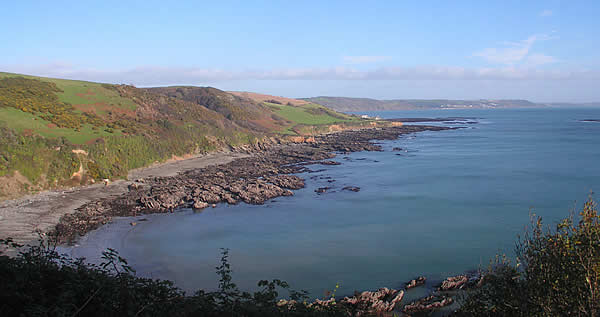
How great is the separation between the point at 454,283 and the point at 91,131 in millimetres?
39731

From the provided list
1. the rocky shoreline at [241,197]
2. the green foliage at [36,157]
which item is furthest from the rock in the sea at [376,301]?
the green foliage at [36,157]

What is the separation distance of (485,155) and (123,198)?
5060 cm

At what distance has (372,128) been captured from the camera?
113000 mm

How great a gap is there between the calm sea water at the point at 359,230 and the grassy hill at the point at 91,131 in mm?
11496

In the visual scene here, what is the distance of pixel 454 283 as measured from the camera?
56.6 ft

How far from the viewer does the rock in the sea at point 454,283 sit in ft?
56.2

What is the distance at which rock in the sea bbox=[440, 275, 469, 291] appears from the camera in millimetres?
17125

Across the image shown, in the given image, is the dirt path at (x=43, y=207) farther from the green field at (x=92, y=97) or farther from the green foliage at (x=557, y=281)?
the green foliage at (x=557, y=281)

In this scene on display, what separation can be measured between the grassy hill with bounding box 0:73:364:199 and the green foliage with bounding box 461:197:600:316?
31406mm

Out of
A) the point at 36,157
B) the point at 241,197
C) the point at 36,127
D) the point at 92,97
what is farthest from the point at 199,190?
the point at 92,97

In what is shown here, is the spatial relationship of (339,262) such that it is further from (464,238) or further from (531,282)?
(531,282)

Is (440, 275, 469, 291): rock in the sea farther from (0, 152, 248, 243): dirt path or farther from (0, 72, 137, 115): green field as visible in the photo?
(0, 72, 137, 115): green field

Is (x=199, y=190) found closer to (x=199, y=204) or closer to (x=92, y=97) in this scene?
(x=199, y=204)

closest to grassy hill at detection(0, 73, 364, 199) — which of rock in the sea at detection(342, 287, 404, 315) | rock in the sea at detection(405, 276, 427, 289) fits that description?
rock in the sea at detection(342, 287, 404, 315)
